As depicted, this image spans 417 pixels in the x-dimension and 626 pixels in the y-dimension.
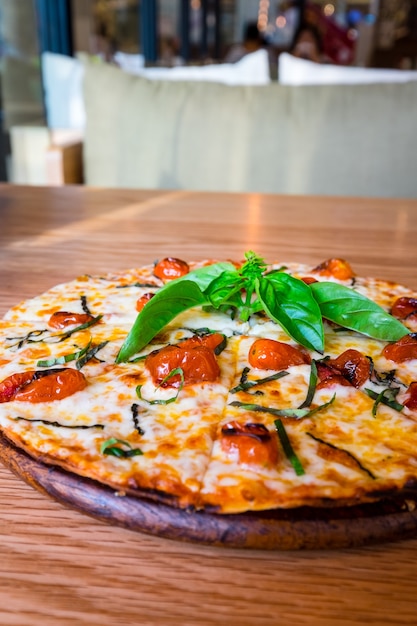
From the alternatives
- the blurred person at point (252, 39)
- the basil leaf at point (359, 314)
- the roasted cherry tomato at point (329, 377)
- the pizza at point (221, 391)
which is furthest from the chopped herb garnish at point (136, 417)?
the blurred person at point (252, 39)

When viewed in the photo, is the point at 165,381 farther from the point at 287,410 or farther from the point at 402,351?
the point at 402,351

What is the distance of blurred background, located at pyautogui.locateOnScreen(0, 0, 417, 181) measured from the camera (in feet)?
11.5

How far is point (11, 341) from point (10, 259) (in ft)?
1.75

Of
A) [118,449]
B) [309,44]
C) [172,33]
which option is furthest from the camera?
[172,33]

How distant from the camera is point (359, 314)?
887mm

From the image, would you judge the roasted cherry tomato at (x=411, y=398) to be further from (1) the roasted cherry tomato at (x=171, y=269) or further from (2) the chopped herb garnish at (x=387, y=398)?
(1) the roasted cherry tomato at (x=171, y=269)

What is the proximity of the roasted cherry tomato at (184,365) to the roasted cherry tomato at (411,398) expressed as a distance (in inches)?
9.1

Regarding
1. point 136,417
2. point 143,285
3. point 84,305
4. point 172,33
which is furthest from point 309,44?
point 136,417

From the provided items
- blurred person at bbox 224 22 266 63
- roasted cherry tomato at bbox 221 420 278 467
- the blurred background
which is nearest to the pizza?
roasted cherry tomato at bbox 221 420 278 467

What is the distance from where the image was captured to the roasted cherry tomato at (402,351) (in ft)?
2.74

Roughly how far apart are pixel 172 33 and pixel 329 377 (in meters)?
7.87

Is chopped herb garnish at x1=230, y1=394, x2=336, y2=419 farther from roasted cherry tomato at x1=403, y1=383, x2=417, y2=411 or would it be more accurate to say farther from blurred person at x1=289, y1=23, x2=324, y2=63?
blurred person at x1=289, y1=23, x2=324, y2=63

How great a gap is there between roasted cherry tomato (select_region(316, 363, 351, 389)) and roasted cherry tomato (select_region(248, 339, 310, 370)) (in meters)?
0.04

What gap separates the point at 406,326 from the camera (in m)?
0.95
